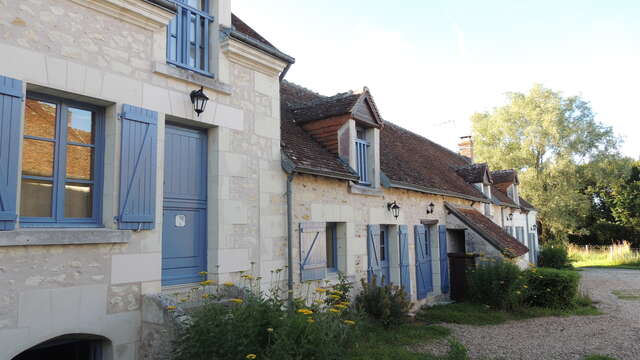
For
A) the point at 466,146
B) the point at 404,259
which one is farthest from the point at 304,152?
the point at 466,146

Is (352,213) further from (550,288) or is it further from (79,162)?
(550,288)

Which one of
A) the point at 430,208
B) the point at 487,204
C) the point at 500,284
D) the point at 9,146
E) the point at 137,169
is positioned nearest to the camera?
the point at 9,146

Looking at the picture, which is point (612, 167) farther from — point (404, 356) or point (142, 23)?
point (142, 23)

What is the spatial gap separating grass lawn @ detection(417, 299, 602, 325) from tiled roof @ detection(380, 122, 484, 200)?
3.04 meters

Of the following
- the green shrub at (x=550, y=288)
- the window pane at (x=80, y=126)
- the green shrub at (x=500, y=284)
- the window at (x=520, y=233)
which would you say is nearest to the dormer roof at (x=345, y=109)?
the green shrub at (x=500, y=284)

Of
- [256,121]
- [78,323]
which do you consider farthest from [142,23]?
[78,323]

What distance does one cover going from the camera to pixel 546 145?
25.7 m

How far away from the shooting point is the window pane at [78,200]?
4.50m

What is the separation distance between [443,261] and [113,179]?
956 cm

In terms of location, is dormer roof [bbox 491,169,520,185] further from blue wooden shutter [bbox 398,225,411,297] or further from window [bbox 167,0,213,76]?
window [bbox 167,0,213,76]

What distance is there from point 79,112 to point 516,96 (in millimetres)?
27119

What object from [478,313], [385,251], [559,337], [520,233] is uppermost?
[520,233]

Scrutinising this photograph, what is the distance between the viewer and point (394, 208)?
9.82m

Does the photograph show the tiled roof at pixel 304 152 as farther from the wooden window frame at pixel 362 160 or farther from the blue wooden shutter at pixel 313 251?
the blue wooden shutter at pixel 313 251
